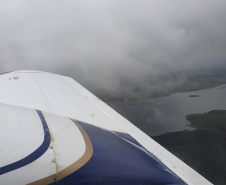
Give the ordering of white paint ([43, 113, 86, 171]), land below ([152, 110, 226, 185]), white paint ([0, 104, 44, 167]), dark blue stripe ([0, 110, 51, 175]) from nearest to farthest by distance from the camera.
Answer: dark blue stripe ([0, 110, 51, 175])
white paint ([0, 104, 44, 167])
white paint ([43, 113, 86, 171])
land below ([152, 110, 226, 185])

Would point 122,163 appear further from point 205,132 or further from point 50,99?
point 205,132

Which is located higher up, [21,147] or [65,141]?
[21,147]

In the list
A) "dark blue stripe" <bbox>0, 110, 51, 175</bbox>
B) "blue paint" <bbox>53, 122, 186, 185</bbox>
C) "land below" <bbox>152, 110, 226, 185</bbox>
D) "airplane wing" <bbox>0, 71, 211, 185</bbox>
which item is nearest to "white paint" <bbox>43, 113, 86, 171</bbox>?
"airplane wing" <bbox>0, 71, 211, 185</bbox>

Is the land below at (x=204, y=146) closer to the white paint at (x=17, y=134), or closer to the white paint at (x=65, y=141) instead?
the white paint at (x=65, y=141)

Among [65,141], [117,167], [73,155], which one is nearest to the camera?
[73,155]

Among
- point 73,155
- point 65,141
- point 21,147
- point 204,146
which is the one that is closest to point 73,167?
point 73,155

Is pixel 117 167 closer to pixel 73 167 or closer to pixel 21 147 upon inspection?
pixel 73 167

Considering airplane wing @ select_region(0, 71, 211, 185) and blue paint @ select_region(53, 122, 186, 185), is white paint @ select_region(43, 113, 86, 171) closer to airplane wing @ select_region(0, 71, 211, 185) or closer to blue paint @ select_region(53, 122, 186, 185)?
airplane wing @ select_region(0, 71, 211, 185)

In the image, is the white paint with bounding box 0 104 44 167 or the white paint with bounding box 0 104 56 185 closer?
the white paint with bounding box 0 104 56 185
